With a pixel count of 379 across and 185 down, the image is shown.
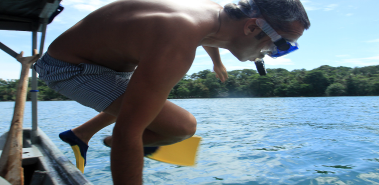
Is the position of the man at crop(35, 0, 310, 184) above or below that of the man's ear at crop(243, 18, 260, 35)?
below

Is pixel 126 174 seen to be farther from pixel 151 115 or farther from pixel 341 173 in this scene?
pixel 341 173

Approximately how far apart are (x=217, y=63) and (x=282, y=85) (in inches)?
2433

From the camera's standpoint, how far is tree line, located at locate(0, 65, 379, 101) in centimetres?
5312

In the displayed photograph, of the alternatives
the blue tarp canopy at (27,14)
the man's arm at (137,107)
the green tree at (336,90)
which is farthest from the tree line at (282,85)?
the man's arm at (137,107)

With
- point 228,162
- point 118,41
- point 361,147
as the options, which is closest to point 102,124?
point 118,41

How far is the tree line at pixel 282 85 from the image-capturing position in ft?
174

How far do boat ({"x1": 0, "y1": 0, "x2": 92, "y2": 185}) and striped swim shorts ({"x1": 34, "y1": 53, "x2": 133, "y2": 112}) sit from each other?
16.6 inches

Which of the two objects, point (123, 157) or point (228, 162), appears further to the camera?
point (228, 162)

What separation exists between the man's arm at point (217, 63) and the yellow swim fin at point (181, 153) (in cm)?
52

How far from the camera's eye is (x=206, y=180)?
7.66 ft

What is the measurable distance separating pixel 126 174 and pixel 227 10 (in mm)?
840

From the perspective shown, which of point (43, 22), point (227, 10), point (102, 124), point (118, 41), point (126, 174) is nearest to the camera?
point (126, 174)

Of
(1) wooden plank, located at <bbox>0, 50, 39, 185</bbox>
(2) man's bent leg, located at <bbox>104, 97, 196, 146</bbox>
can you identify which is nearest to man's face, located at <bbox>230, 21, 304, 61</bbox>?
(2) man's bent leg, located at <bbox>104, 97, 196, 146</bbox>

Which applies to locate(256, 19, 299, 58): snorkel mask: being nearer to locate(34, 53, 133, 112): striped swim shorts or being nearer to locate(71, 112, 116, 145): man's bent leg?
locate(34, 53, 133, 112): striped swim shorts
